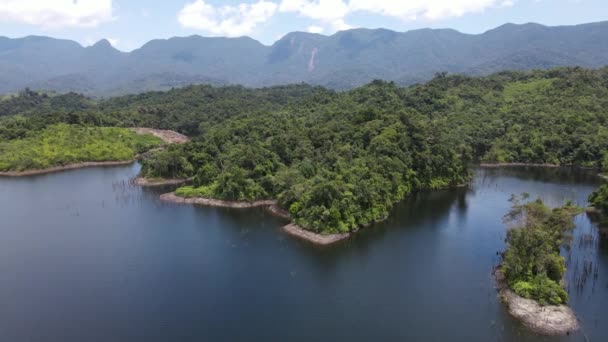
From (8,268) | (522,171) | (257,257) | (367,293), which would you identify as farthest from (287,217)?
(522,171)

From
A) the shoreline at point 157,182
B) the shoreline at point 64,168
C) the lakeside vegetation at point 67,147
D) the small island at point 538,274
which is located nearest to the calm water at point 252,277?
the small island at point 538,274

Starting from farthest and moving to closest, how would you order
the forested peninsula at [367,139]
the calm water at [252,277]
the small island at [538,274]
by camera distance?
the forested peninsula at [367,139] → the small island at [538,274] → the calm water at [252,277]

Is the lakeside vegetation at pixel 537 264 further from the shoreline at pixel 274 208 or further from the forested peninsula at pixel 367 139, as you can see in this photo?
the forested peninsula at pixel 367 139

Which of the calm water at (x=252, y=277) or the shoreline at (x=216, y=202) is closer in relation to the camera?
the calm water at (x=252, y=277)

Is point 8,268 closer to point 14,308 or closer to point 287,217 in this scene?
point 14,308

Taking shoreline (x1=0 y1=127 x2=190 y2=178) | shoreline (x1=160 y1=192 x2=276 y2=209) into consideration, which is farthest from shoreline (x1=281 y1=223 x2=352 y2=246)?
shoreline (x1=0 y1=127 x2=190 y2=178)

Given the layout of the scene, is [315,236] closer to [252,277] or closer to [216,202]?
[252,277]
